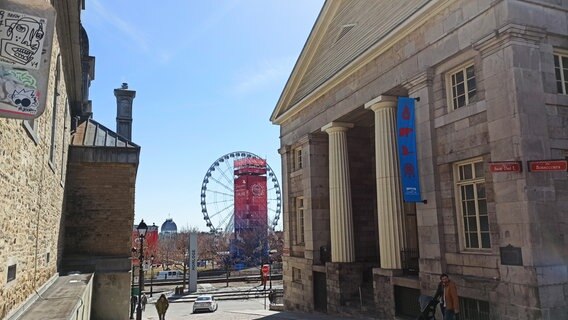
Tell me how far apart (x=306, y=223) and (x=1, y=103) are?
702 inches

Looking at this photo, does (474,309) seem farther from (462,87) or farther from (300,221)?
(300,221)

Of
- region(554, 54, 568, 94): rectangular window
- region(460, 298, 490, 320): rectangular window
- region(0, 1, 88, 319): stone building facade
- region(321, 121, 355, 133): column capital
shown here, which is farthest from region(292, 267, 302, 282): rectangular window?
region(554, 54, 568, 94): rectangular window

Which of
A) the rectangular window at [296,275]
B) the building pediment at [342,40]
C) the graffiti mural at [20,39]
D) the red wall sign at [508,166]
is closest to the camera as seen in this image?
the graffiti mural at [20,39]

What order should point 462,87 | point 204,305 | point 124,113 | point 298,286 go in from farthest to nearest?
1. point 204,305
2. point 124,113
3. point 298,286
4. point 462,87

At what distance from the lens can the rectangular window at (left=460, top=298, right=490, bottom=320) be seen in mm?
11516

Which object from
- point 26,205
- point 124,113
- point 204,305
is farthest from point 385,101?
point 204,305

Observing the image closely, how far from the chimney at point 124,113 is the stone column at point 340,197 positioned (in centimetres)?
1282

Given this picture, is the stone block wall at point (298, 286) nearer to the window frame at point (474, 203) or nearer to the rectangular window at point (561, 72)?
the window frame at point (474, 203)

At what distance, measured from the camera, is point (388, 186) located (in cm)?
1572

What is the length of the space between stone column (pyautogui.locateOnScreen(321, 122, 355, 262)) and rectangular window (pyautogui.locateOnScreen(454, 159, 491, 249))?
270 inches

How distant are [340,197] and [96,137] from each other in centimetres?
1098

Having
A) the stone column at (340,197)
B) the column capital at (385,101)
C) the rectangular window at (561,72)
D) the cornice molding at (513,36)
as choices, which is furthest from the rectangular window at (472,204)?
the stone column at (340,197)

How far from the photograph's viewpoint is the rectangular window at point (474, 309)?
11516 mm

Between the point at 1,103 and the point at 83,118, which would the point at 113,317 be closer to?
the point at 83,118
